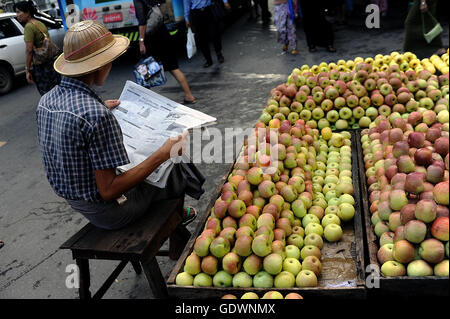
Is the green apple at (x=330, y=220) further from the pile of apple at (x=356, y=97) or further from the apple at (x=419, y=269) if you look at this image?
the pile of apple at (x=356, y=97)

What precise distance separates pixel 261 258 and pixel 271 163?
0.87 m

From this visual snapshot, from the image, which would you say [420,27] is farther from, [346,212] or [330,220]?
[330,220]

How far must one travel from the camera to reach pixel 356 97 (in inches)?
156

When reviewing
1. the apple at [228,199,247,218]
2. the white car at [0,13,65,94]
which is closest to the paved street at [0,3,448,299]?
the white car at [0,13,65,94]

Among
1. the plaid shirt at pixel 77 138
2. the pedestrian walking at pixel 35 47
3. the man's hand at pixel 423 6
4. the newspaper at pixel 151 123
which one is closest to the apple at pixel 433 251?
the newspaper at pixel 151 123

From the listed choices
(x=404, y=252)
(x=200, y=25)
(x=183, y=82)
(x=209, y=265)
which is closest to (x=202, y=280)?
(x=209, y=265)

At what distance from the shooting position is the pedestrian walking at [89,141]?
207 cm

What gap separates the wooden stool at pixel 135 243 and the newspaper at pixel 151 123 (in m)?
0.20

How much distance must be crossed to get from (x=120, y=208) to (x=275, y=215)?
100 cm

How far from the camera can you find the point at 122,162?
2.12 m
